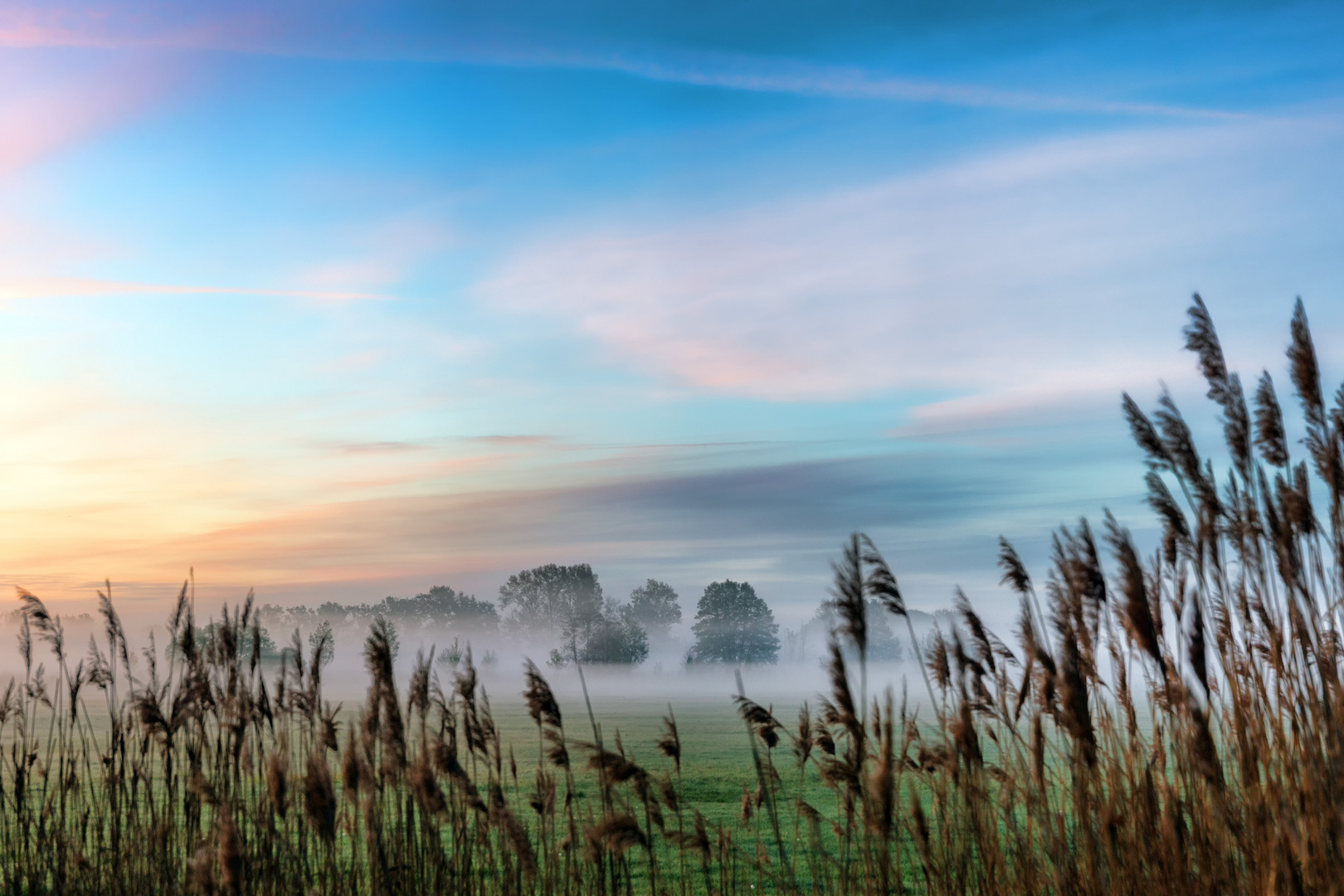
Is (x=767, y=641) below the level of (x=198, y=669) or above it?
below

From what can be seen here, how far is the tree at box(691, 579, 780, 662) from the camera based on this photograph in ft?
241

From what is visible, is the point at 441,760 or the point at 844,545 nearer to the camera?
the point at 844,545

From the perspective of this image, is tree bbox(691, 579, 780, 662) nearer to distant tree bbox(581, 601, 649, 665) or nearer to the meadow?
distant tree bbox(581, 601, 649, 665)

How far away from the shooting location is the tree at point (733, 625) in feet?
241

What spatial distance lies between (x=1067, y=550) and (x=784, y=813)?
6.78 meters

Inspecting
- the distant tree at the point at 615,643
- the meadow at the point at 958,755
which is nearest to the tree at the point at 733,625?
the distant tree at the point at 615,643

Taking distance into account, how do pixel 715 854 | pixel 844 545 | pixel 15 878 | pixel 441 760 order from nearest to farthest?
1. pixel 844 545
2. pixel 441 760
3. pixel 15 878
4. pixel 715 854

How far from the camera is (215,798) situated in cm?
364

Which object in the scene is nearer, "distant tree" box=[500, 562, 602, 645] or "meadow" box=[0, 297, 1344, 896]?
"meadow" box=[0, 297, 1344, 896]

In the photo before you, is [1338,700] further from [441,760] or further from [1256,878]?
[441,760]

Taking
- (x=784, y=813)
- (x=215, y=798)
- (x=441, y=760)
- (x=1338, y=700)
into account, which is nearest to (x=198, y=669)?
(x=215, y=798)

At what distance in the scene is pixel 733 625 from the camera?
7419cm

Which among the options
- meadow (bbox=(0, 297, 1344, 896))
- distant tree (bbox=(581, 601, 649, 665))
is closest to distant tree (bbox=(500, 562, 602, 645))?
distant tree (bbox=(581, 601, 649, 665))

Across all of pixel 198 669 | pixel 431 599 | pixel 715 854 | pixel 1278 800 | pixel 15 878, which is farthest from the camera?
pixel 431 599
